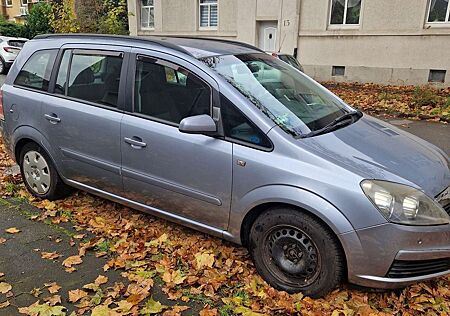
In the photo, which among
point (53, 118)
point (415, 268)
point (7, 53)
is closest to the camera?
point (415, 268)

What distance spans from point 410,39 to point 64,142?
488 inches

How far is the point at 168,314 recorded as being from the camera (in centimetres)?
260

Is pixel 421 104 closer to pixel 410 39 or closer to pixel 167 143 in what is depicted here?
pixel 410 39

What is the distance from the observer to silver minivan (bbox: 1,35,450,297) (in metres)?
2.48

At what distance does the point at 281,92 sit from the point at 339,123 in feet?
1.81

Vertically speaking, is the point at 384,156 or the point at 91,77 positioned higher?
the point at 91,77

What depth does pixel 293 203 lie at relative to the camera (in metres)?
2.60

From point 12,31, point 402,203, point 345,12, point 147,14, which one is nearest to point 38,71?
point 402,203

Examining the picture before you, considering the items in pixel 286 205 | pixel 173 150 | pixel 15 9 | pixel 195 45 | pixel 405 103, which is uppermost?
pixel 15 9

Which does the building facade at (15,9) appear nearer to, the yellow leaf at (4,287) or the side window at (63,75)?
the side window at (63,75)

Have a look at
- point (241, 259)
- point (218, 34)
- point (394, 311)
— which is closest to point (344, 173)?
point (394, 311)

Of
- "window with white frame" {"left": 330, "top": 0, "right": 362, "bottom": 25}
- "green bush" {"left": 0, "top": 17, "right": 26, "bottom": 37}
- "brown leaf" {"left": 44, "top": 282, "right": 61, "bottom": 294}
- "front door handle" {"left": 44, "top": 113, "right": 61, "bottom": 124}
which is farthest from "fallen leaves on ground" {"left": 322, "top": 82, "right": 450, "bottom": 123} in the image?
"green bush" {"left": 0, "top": 17, "right": 26, "bottom": 37}

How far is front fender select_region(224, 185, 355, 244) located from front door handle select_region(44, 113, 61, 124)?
6.81 feet

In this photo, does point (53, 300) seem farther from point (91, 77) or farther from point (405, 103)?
point (405, 103)
